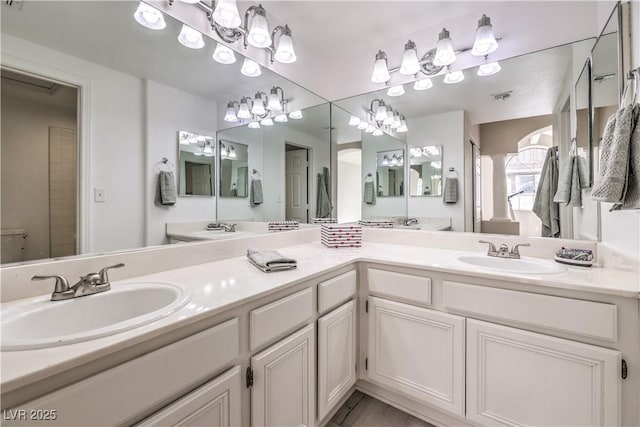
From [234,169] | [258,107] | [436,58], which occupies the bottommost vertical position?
[234,169]

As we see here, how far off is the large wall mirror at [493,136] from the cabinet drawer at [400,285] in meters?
0.68

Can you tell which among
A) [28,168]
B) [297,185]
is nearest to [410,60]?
[297,185]

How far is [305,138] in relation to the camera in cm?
226

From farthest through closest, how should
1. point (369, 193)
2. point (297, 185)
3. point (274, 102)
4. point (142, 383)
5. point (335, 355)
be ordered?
point (369, 193) < point (297, 185) < point (274, 102) < point (335, 355) < point (142, 383)

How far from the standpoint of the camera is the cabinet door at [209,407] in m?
0.70

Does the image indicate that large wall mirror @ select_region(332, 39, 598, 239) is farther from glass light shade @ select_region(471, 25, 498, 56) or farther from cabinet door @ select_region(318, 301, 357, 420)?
cabinet door @ select_region(318, 301, 357, 420)

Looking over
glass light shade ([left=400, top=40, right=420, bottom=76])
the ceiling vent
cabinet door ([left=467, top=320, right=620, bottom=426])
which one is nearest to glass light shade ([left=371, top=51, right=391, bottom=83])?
glass light shade ([left=400, top=40, right=420, bottom=76])

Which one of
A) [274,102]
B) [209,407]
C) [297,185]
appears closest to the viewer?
[209,407]

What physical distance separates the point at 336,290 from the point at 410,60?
1706mm

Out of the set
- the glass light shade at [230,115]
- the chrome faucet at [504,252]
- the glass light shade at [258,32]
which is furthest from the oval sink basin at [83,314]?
the chrome faucet at [504,252]

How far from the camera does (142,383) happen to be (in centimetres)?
65

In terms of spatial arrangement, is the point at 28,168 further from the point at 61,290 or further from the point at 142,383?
the point at 142,383

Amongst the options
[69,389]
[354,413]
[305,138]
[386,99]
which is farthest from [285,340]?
[386,99]

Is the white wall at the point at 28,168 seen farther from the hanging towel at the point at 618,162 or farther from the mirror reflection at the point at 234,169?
the hanging towel at the point at 618,162
